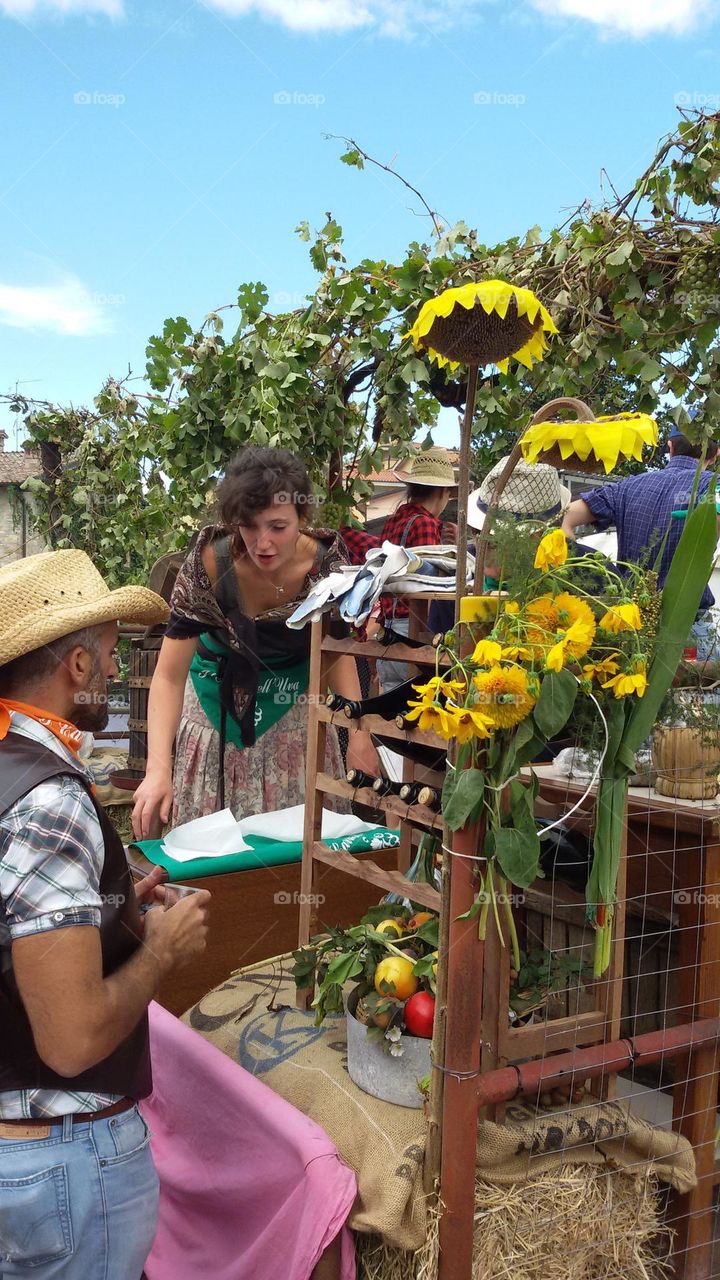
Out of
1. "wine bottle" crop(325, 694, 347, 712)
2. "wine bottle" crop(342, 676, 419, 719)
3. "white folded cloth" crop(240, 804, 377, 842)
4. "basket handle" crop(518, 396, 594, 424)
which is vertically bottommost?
"white folded cloth" crop(240, 804, 377, 842)

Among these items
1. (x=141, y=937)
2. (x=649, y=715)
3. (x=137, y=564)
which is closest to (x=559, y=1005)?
(x=649, y=715)

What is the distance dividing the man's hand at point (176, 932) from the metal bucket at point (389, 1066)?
0.42 meters

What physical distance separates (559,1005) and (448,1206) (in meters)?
0.69

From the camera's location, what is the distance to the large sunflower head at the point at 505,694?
4.66ft

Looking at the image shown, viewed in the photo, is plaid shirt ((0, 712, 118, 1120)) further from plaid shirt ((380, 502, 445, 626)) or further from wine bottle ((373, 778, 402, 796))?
plaid shirt ((380, 502, 445, 626))

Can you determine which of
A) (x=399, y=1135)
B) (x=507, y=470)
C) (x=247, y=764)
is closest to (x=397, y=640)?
(x=507, y=470)

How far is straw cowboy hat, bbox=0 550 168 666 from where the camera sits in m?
1.42

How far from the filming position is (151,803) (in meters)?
2.69

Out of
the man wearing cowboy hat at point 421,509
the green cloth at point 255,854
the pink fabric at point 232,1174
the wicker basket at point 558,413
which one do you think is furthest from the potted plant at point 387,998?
the man wearing cowboy hat at point 421,509

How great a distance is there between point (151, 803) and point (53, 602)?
1.31 metres

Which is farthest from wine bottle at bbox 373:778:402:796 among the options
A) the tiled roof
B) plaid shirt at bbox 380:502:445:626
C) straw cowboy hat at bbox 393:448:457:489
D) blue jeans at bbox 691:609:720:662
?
the tiled roof

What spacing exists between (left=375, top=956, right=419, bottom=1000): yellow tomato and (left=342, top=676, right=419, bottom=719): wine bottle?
49 cm

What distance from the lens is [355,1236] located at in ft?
5.60

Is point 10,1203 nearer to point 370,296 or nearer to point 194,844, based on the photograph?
point 194,844
